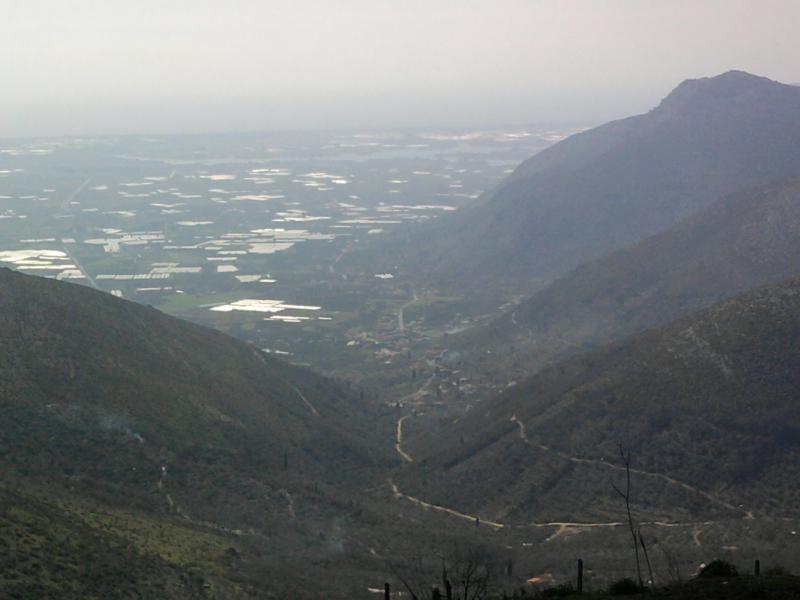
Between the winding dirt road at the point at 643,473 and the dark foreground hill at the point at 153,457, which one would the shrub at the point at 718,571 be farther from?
the winding dirt road at the point at 643,473

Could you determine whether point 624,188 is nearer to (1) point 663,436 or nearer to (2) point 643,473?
(1) point 663,436

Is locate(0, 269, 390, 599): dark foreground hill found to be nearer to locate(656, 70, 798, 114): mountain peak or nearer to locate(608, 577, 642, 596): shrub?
locate(608, 577, 642, 596): shrub

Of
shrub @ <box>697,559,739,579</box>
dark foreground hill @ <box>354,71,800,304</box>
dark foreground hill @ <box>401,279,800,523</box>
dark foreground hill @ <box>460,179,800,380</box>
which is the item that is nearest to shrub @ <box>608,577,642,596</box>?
shrub @ <box>697,559,739,579</box>

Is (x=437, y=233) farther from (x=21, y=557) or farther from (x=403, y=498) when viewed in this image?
(x=21, y=557)

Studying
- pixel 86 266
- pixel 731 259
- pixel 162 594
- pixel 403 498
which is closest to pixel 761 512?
pixel 403 498

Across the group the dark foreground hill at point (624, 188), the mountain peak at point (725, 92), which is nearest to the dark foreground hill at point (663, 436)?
the dark foreground hill at point (624, 188)

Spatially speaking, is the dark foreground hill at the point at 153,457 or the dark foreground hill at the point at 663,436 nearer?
the dark foreground hill at the point at 153,457
